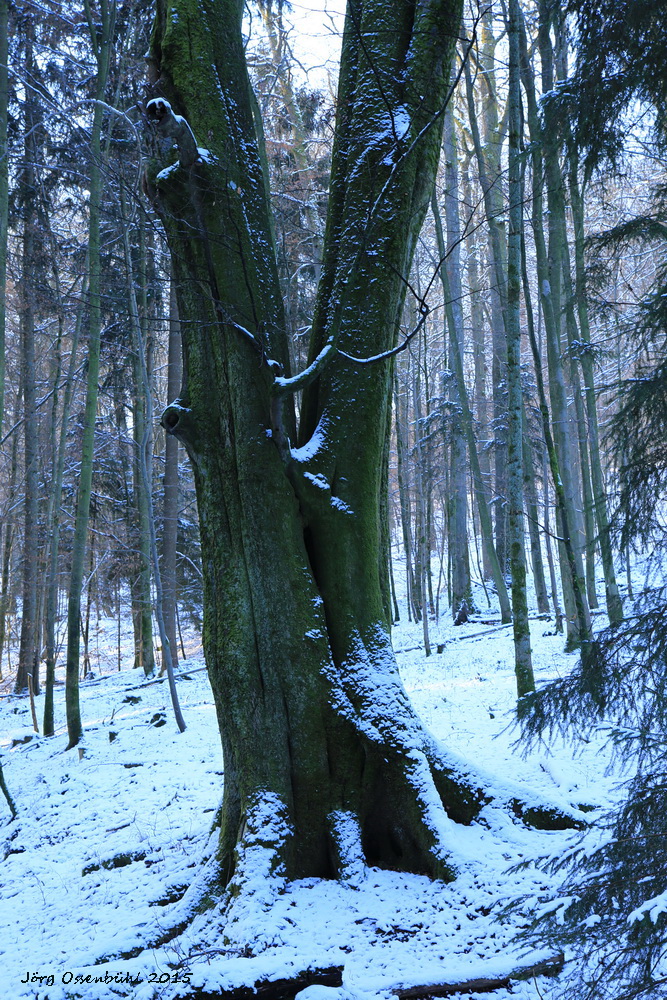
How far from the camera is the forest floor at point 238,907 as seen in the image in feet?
9.73

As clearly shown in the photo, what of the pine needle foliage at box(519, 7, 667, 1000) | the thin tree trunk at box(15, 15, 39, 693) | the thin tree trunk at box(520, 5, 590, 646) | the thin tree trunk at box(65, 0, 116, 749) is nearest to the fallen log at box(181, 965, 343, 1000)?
the pine needle foliage at box(519, 7, 667, 1000)

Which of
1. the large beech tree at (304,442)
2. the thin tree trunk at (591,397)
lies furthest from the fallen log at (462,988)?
the thin tree trunk at (591,397)

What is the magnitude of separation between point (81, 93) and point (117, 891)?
13.6 metres

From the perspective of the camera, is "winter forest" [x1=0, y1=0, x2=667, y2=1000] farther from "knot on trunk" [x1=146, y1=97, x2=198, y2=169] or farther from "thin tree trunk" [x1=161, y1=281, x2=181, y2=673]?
"thin tree trunk" [x1=161, y1=281, x2=181, y2=673]

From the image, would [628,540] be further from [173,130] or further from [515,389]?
[515,389]

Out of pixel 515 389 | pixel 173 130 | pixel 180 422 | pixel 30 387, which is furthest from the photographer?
pixel 30 387

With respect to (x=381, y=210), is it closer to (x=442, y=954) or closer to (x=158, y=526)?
(x=442, y=954)

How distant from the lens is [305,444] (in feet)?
14.0

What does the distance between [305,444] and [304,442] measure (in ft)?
0.46

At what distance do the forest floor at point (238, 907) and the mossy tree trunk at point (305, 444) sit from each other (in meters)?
0.31

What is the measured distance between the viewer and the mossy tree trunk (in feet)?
12.5

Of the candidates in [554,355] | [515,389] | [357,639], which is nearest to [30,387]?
[554,355]

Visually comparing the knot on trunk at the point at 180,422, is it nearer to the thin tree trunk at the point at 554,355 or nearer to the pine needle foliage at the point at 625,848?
the pine needle foliage at the point at 625,848

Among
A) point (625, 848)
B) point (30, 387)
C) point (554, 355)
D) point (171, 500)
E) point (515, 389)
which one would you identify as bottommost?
point (625, 848)
